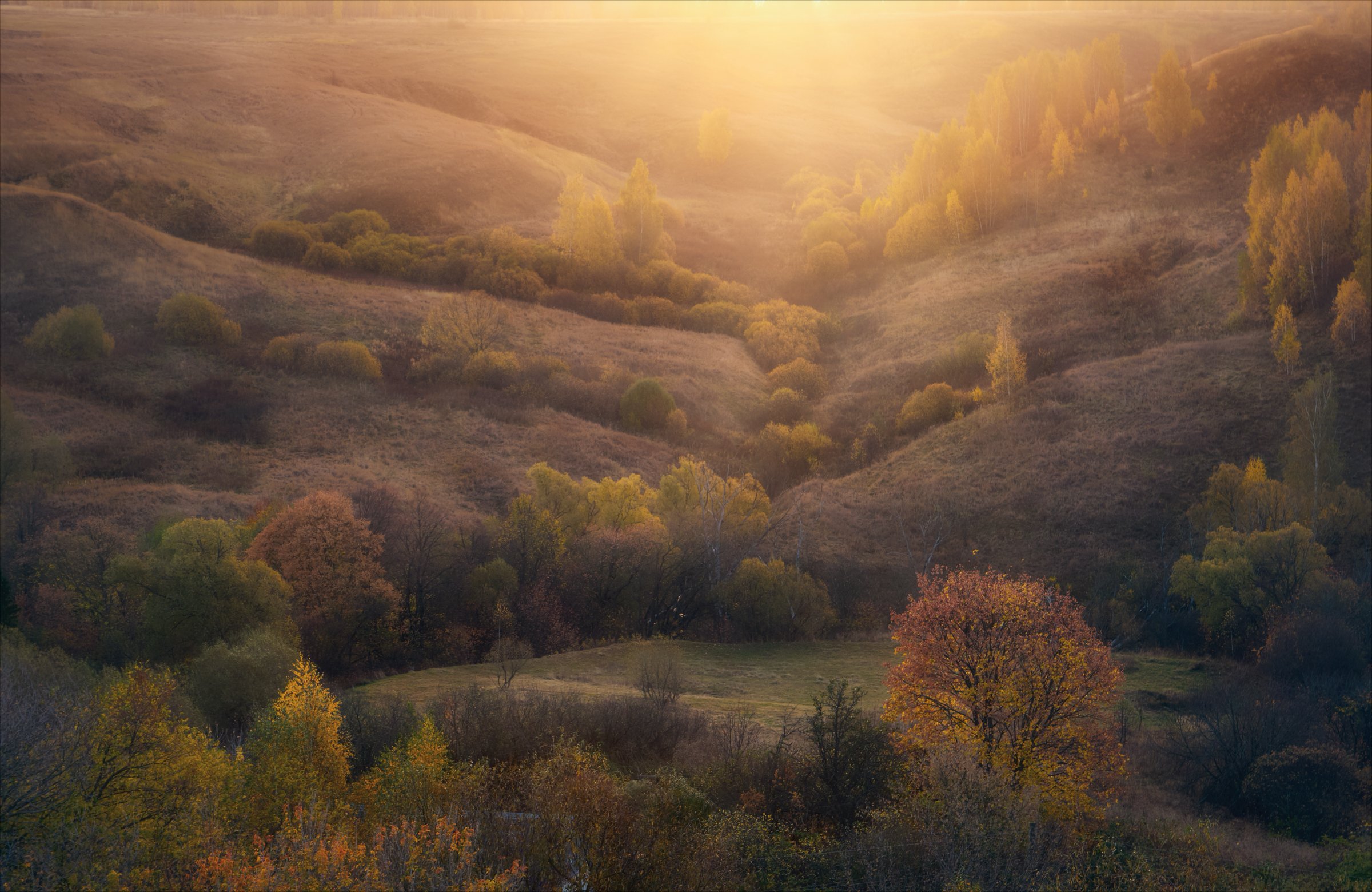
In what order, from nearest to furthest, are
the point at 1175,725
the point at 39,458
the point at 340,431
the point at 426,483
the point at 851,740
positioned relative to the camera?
the point at 851,740 → the point at 1175,725 → the point at 39,458 → the point at 426,483 → the point at 340,431

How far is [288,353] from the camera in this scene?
3009 inches

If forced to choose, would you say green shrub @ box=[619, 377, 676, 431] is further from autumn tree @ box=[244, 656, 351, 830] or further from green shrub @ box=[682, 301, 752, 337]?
autumn tree @ box=[244, 656, 351, 830]

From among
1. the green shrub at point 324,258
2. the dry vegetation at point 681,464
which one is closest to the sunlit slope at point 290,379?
the dry vegetation at point 681,464

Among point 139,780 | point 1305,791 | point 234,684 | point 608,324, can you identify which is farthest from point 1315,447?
point 608,324

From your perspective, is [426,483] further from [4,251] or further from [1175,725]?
[4,251]

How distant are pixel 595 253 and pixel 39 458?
63.4m

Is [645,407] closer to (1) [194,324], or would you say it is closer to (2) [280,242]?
(1) [194,324]

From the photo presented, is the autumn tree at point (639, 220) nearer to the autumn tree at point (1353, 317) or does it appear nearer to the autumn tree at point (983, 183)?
the autumn tree at point (983, 183)

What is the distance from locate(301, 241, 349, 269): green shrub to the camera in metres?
101

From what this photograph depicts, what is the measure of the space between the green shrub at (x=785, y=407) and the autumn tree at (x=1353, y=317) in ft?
130

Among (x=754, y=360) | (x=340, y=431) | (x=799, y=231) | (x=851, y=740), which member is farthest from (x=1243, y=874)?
(x=799, y=231)

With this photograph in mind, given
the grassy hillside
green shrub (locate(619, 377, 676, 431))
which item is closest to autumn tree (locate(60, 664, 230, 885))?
the grassy hillside

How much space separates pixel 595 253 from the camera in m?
107

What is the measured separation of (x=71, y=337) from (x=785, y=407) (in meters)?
57.7
